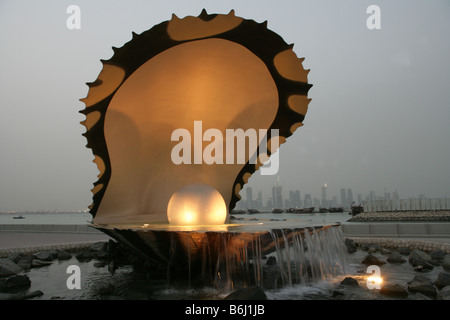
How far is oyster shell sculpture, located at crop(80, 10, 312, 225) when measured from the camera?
781 cm

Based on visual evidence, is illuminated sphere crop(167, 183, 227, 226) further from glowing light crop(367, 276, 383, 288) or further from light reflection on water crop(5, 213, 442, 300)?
glowing light crop(367, 276, 383, 288)

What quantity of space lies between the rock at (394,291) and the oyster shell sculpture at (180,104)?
516cm

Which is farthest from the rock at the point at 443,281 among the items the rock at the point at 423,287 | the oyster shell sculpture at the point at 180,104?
the oyster shell sculpture at the point at 180,104

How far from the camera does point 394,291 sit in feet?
17.0

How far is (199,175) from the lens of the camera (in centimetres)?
1011

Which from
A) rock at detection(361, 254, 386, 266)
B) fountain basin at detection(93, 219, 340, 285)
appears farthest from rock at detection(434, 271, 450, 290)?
fountain basin at detection(93, 219, 340, 285)

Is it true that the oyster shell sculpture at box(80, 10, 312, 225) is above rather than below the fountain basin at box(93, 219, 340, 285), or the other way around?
above

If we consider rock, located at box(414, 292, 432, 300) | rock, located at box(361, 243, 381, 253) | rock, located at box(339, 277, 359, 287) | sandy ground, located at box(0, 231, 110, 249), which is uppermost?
rock, located at box(414, 292, 432, 300)

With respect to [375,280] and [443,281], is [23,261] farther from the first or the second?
[443,281]

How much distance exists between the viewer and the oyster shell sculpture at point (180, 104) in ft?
25.6

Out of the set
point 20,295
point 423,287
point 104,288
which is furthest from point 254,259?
point 20,295

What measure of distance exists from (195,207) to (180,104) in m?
3.80

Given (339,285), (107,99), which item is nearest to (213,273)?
(339,285)

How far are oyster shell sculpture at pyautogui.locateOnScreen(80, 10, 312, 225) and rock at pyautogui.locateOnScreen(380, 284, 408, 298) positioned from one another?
5164mm
